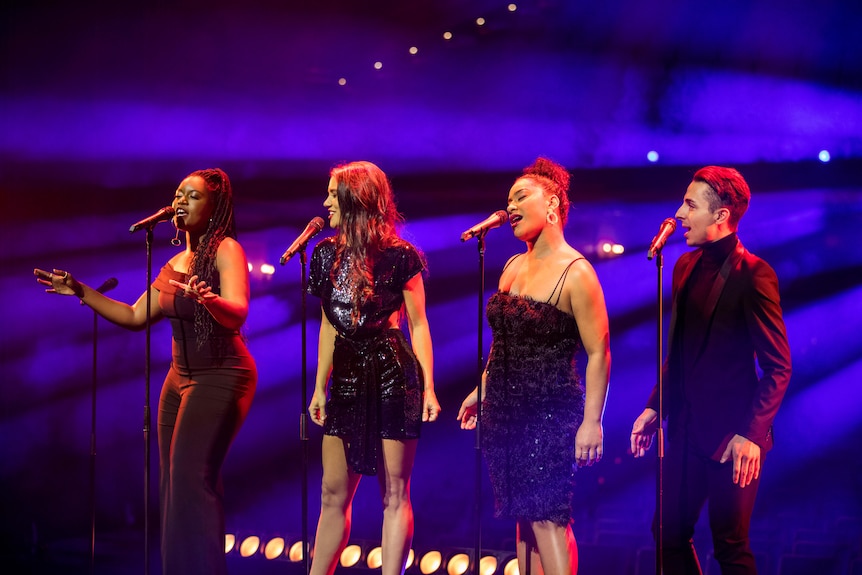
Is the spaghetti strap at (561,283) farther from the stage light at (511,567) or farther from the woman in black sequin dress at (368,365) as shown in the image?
the stage light at (511,567)

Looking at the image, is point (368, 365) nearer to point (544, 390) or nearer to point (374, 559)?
point (544, 390)

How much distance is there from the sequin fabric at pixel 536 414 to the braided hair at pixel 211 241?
1.31 metres

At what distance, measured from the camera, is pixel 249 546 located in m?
5.36

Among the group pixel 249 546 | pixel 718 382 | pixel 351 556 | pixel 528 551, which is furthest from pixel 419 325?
pixel 249 546

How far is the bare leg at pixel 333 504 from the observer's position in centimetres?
362

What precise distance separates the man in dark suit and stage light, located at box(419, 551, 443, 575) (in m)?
1.86

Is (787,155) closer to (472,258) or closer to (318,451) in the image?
(472,258)

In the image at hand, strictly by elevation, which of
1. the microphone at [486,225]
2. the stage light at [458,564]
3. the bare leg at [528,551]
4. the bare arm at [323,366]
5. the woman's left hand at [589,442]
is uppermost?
the microphone at [486,225]

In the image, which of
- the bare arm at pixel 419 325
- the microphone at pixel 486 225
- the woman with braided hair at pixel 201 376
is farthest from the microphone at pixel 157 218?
the microphone at pixel 486 225

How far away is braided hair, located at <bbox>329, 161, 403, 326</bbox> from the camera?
12.1 ft

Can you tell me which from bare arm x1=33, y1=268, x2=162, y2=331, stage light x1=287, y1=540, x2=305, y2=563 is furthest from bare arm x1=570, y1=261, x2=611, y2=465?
stage light x1=287, y1=540, x2=305, y2=563

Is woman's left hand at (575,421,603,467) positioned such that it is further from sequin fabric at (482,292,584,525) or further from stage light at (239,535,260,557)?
stage light at (239,535,260,557)

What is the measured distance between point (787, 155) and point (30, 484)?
5.34 meters

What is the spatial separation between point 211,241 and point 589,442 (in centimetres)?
188
